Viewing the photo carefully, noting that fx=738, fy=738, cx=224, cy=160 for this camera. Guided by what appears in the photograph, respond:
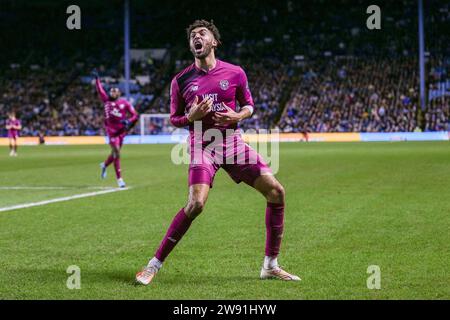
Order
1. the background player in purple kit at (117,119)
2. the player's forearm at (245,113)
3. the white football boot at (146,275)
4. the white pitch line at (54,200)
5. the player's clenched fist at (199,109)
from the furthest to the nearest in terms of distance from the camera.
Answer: the background player in purple kit at (117,119), the white pitch line at (54,200), the player's forearm at (245,113), the player's clenched fist at (199,109), the white football boot at (146,275)

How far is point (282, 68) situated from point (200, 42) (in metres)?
55.8

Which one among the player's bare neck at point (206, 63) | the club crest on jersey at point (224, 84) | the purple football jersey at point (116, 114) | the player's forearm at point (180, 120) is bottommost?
the purple football jersey at point (116, 114)

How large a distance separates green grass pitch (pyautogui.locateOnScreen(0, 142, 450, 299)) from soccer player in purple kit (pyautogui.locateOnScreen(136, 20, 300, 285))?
1.35 ft

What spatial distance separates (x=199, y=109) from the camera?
23.1 ft

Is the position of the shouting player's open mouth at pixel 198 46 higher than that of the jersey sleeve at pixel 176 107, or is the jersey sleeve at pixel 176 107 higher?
the shouting player's open mouth at pixel 198 46

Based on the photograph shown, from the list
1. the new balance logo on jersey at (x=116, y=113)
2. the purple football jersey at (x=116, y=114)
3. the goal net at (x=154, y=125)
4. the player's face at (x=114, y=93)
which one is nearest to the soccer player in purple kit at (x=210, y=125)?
the player's face at (x=114, y=93)

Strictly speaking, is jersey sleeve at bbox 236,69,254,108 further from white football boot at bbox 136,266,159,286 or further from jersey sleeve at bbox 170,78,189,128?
white football boot at bbox 136,266,159,286

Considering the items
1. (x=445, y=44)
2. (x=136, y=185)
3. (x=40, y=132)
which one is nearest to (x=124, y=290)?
(x=136, y=185)

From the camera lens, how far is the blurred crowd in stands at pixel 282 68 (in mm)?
55281

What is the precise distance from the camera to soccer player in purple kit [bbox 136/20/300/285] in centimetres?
720

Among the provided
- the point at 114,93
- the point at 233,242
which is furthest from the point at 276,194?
the point at 114,93

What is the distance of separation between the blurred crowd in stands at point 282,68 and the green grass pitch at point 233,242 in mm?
37391

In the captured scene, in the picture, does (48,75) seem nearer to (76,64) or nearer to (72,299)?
(76,64)

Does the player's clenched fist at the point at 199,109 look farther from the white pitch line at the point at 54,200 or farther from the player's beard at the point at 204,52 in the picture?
the white pitch line at the point at 54,200
